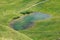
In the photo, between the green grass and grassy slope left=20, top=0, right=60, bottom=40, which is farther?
grassy slope left=20, top=0, right=60, bottom=40

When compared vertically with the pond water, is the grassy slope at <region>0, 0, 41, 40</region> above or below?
above

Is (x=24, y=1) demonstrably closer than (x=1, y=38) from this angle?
No

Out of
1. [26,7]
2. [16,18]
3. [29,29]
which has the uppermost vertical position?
[26,7]

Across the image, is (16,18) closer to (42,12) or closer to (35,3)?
(42,12)

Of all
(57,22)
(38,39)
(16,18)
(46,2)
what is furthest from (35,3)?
(38,39)

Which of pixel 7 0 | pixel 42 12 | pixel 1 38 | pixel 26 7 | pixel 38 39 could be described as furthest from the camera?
pixel 7 0

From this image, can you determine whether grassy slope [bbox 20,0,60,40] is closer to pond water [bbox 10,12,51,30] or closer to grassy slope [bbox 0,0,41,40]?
pond water [bbox 10,12,51,30]

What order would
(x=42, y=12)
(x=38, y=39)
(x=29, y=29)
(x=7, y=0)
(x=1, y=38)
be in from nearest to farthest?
(x=1, y=38)
(x=38, y=39)
(x=29, y=29)
(x=42, y=12)
(x=7, y=0)

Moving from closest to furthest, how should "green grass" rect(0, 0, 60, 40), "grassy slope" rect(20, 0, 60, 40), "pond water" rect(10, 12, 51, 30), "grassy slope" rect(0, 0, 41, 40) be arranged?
"green grass" rect(0, 0, 60, 40), "grassy slope" rect(20, 0, 60, 40), "pond water" rect(10, 12, 51, 30), "grassy slope" rect(0, 0, 41, 40)

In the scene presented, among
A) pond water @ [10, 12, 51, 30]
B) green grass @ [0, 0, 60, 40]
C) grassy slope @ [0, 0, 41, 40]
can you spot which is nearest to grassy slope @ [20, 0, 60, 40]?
green grass @ [0, 0, 60, 40]
